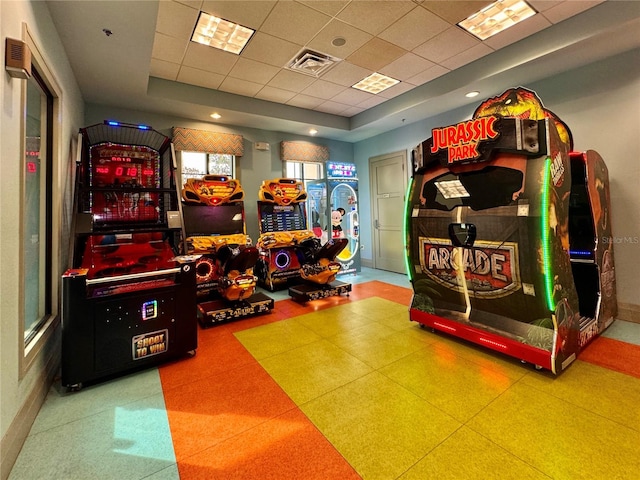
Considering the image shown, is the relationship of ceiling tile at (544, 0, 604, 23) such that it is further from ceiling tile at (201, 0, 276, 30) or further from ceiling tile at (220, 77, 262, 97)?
ceiling tile at (220, 77, 262, 97)

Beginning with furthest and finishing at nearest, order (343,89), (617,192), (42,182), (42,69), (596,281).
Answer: (343,89), (617,192), (596,281), (42,182), (42,69)

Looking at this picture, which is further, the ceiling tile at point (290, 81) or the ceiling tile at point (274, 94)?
the ceiling tile at point (274, 94)

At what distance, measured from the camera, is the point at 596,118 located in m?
3.68

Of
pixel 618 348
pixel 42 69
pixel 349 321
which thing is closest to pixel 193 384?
pixel 349 321

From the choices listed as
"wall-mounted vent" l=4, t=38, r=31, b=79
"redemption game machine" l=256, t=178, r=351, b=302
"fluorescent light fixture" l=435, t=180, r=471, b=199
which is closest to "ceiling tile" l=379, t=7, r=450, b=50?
"fluorescent light fixture" l=435, t=180, r=471, b=199

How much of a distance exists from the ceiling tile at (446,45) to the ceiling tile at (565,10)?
0.73 m

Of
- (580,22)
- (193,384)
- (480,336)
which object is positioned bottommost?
(193,384)

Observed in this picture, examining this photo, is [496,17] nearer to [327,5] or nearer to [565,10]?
[565,10]

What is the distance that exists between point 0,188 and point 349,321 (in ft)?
10.2

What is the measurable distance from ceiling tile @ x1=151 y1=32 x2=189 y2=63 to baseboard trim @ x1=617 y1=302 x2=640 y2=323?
6.04m

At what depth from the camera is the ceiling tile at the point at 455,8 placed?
305cm

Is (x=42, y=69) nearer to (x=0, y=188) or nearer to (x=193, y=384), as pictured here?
(x=0, y=188)

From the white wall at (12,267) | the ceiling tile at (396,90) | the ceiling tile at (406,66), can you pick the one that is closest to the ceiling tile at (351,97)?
the ceiling tile at (396,90)

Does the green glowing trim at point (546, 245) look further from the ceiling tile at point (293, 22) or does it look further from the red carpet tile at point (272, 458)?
the ceiling tile at point (293, 22)
